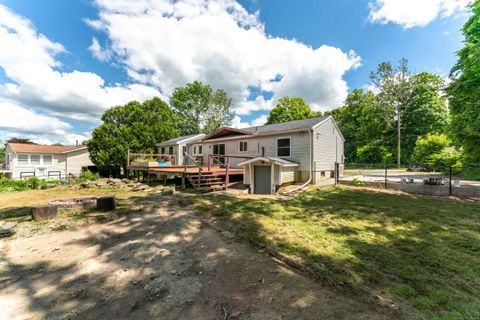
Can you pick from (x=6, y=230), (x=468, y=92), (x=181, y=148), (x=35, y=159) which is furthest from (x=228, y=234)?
(x=35, y=159)

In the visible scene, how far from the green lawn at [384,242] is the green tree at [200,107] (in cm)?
3091

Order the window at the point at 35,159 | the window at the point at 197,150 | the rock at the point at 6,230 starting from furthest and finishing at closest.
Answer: the window at the point at 35,159
the window at the point at 197,150
the rock at the point at 6,230

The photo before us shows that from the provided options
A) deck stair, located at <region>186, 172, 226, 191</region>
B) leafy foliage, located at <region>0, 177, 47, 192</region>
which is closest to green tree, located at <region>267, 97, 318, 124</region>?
deck stair, located at <region>186, 172, 226, 191</region>

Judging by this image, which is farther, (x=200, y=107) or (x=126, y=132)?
(x=200, y=107)

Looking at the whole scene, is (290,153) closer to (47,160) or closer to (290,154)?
(290,154)

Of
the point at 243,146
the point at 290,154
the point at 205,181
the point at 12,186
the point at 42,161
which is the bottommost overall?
the point at 12,186

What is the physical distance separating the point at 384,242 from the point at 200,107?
3615 cm

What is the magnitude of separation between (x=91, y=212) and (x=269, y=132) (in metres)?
10.8

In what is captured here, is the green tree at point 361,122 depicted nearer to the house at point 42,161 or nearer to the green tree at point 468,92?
the green tree at point 468,92

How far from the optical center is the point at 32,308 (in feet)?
8.26

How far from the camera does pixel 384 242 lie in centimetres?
429

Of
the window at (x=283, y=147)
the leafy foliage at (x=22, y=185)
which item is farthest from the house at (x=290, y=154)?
the leafy foliage at (x=22, y=185)

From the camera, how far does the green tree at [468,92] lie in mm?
8734

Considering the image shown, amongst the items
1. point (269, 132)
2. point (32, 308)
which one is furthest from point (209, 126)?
point (32, 308)
